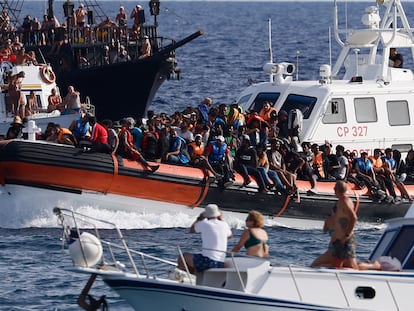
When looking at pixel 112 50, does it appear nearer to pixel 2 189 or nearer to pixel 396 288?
pixel 2 189

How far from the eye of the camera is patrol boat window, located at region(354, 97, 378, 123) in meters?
26.9

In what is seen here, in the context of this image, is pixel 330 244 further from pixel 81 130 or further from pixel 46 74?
pixel 46 74

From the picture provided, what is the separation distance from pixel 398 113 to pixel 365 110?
710 millimetres

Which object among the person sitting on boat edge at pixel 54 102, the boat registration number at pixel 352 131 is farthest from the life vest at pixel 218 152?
the person sitting on boat edge at pixel 54 102

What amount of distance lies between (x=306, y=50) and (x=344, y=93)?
159 feet

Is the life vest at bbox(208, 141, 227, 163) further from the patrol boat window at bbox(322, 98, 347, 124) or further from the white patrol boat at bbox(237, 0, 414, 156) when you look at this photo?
the patrol boat window at bbox(322, 98, 347, 124)

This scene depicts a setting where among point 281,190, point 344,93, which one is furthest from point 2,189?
point 344,93

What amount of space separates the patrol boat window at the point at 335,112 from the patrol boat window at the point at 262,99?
1255 mm

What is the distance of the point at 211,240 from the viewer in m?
16.4

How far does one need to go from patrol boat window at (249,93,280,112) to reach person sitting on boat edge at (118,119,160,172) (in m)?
4.09

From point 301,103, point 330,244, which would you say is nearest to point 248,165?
point 301,103

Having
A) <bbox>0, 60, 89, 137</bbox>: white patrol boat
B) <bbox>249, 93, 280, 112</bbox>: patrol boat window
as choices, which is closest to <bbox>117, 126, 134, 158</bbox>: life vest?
<bbox>249, 93, 280, 112</bbox>: patrol boat window

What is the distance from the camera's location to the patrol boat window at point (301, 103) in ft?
87.9

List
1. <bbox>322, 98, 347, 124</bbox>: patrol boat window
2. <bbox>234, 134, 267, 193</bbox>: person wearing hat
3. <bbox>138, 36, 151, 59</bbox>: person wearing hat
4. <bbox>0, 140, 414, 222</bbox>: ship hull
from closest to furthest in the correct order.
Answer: <bbox>0, 140, 414, 222</bbox>: ship hull < <bbox>234, 134, 267, 193</bbox>: person wearing hat < <bbox>322, 98, 347, 124</bbox>: patrol boat window < <bbox>138, 36, 151, 59</bbox>: person wearing hat
